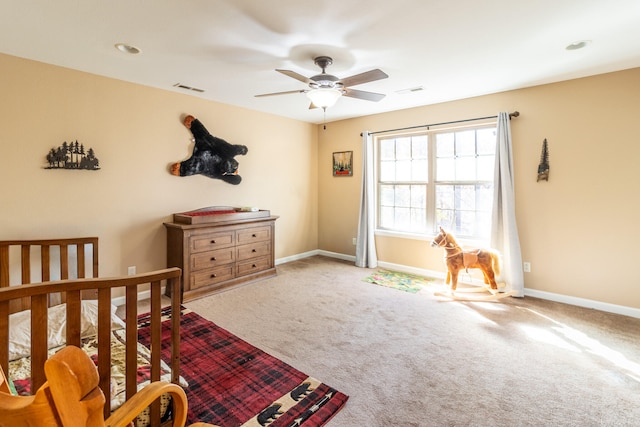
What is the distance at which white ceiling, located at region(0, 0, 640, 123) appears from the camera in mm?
2045

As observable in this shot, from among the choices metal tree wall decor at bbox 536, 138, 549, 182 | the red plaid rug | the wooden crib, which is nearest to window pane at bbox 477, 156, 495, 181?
metal tree wall decor at bbox 536, 138, 549, 182

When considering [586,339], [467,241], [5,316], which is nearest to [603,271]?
[586,339]

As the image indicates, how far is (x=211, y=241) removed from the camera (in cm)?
380

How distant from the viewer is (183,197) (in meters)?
3.98

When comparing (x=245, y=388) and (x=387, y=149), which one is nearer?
(x=245, y=388)

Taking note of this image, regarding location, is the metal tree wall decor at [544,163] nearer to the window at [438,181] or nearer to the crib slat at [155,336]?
the window at [438,181]

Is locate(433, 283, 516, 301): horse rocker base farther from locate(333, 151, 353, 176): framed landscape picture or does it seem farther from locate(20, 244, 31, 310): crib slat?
locate(20, 244, 31, 310): crib slat

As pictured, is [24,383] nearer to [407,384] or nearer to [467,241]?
[407,384]

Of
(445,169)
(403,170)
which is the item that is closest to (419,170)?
(403,170)

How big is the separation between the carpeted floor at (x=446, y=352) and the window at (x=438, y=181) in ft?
3.79

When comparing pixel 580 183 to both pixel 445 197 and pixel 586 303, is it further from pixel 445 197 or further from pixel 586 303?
pixel 445 197

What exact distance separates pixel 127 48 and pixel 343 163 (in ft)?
11.5

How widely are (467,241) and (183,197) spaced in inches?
150

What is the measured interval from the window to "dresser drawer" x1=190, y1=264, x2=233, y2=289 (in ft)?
8.41
